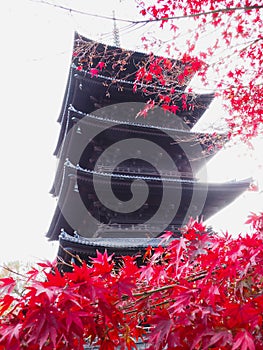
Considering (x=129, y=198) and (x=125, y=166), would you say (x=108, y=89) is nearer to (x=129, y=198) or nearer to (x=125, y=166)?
(x=125, y=166)

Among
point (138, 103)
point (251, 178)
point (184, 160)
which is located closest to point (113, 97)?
point (138, 103)

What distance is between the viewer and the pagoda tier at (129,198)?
9.52m

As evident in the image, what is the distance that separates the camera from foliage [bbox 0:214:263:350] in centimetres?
134

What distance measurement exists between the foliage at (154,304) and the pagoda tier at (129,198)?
7290mm

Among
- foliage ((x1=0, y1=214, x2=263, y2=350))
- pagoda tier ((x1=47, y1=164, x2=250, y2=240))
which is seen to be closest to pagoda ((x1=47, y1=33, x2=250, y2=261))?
pagoda tier ((x1=47, y1=164, x2=250, y2=240))

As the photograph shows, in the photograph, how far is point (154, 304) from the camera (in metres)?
1.77

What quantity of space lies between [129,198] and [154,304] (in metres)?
8.42

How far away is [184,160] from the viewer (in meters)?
12.0

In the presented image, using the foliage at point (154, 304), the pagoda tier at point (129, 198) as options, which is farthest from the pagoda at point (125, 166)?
the foliage at point (154, 304)

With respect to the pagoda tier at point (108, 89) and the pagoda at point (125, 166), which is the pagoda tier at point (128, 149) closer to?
the pagoda at point (125, 166)

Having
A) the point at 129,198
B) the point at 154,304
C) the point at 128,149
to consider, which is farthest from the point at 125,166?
the point at 154,304

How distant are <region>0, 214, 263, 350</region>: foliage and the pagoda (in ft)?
22.0

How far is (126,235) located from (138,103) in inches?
206

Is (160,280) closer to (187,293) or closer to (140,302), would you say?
(140,302)
